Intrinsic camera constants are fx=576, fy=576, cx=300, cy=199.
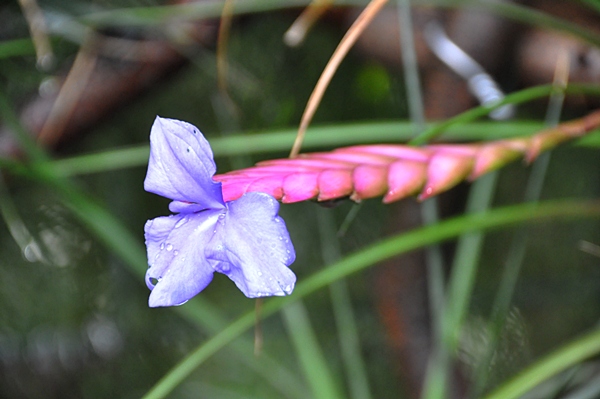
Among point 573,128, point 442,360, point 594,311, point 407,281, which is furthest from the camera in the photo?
point 594,311

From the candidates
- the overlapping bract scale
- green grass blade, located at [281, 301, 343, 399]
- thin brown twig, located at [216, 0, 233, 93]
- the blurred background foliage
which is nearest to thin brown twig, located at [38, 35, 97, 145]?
the blurred background foliage

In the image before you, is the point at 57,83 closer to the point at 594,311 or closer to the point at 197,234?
the point at 197,234

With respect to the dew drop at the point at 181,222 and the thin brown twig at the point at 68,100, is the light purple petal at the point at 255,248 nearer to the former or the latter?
the dew drop at the point at 181,222

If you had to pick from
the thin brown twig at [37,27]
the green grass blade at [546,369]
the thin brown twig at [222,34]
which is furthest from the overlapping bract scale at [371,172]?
the thin brown twig at [37,27]

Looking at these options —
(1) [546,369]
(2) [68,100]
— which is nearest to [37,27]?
(2) [68,100]

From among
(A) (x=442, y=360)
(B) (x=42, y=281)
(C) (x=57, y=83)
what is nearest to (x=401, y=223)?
(A) (x=442, y=360)

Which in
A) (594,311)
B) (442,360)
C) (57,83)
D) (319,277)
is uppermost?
(57,83)

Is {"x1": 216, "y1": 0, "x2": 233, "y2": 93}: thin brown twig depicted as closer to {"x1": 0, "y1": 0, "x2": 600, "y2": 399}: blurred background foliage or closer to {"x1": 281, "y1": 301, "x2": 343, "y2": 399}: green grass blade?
{"x1": 0, "y1": 0, "x2": 600, "y2": 399}: blurred background foliage

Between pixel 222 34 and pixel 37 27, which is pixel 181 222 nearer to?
pixel 222 34
